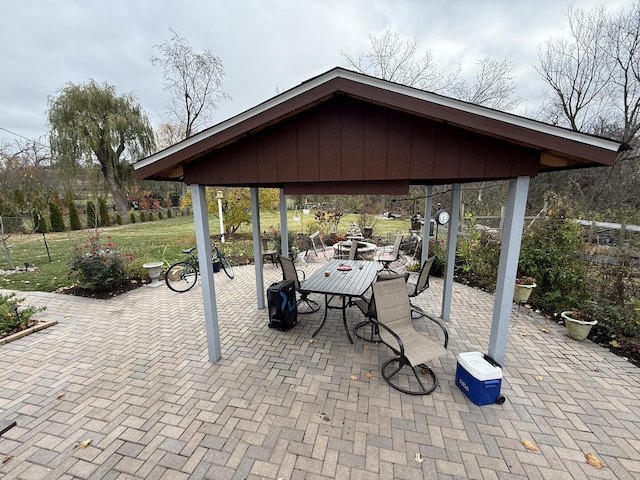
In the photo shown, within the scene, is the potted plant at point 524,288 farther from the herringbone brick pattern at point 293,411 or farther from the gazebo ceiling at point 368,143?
the gazebo ceiling at point 368,143

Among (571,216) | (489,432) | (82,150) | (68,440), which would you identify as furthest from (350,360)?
(82,150)

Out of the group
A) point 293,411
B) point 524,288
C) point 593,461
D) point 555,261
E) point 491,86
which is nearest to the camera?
point 593,461

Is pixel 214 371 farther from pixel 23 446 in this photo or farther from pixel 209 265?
pixel 23 446

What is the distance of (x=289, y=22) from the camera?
32.0 ft

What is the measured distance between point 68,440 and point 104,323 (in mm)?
2807

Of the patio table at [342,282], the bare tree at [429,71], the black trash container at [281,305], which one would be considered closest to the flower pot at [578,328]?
the patio table at [342,282]

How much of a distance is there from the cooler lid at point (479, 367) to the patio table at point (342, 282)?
154cm

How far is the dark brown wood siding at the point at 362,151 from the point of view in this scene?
255 cm

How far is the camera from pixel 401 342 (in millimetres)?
2951

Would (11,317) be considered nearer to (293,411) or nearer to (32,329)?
(32,329)

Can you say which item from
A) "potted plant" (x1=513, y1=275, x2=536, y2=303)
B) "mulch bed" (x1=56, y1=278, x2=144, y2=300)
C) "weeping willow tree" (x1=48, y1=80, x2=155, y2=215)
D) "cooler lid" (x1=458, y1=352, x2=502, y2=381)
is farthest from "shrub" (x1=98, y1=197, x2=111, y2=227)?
"potted plant" (x1=513, y1=275, x2=536, y2=303)

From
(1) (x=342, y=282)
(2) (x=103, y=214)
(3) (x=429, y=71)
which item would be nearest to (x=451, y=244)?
(1) (x=342, y=282)

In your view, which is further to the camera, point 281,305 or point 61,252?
point 61,252

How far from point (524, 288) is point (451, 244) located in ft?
6.82
